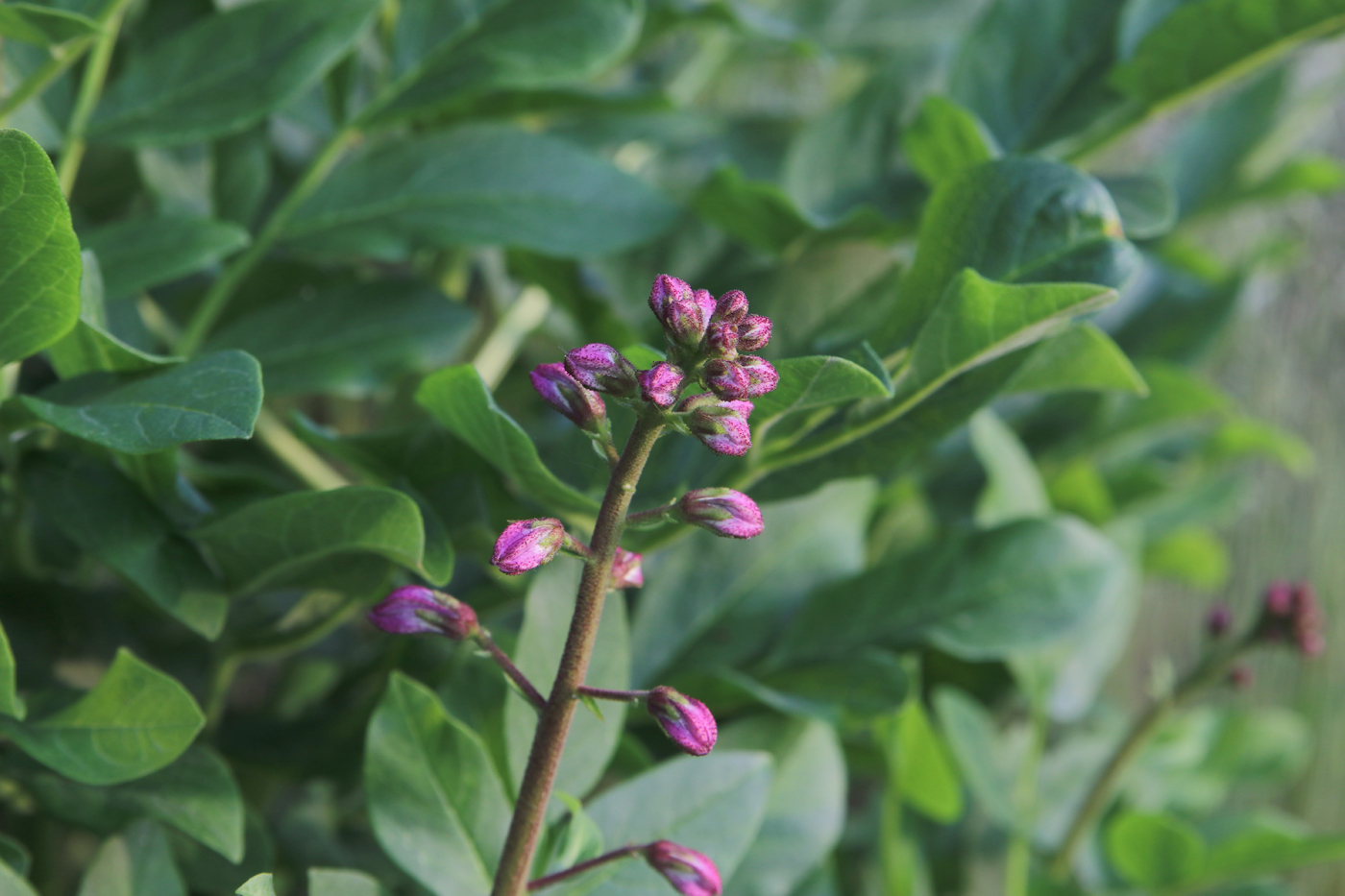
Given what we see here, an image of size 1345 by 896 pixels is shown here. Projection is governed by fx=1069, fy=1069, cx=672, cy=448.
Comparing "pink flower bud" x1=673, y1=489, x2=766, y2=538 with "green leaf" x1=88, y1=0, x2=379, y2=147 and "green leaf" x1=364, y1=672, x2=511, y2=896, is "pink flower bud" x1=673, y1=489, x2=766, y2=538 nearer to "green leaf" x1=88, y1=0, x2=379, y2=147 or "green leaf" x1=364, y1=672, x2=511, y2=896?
"green leaf" x1=364, y1=672, x2=511, y2=896

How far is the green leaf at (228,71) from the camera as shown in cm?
34

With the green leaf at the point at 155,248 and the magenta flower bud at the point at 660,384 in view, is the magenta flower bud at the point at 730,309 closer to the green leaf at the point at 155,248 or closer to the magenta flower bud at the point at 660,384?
the magenta flower bud at the point at 660,384

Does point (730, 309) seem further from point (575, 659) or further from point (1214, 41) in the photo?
point (1214, 41)

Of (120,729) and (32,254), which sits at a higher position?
(32,254)

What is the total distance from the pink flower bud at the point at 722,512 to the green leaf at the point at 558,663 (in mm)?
71

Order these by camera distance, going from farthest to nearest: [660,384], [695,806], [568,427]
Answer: [568,427] < [695,806] < [660,384]

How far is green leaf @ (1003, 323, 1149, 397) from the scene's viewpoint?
31 cm

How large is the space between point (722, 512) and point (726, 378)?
30 mm

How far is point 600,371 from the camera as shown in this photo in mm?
219

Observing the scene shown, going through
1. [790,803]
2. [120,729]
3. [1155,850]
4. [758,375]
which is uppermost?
[758,375]

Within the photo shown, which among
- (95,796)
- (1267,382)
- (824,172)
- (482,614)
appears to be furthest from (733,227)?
(1267,382)

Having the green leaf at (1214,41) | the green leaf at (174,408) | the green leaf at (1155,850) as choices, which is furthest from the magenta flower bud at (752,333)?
the green leaf at (1155,850)

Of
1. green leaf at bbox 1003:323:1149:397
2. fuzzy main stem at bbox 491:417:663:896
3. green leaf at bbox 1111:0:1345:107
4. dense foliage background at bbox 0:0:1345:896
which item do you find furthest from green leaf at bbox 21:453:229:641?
green leaf at bbox 1111:0:1345:107

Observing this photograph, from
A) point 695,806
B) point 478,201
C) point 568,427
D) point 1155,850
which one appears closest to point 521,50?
point 478,201
